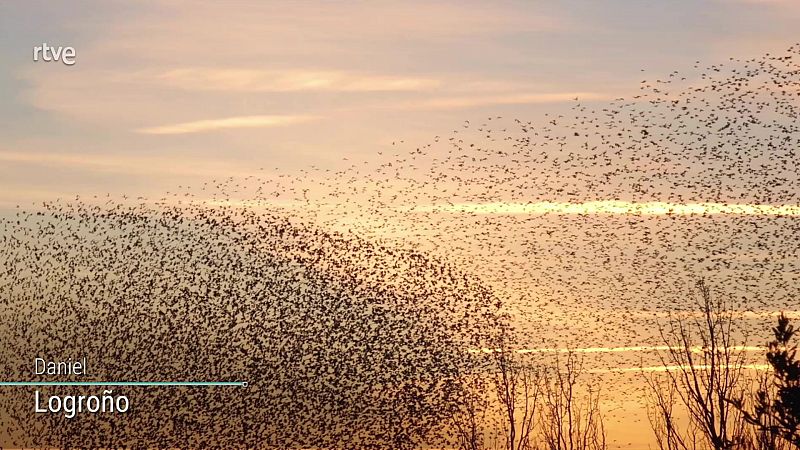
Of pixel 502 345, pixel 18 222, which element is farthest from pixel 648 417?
pixel 18 222

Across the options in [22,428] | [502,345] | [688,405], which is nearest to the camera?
[688,405]

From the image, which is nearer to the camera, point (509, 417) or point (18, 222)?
point (509, 417)

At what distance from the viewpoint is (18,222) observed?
148 ft

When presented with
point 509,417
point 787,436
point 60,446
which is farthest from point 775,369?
point 60,446

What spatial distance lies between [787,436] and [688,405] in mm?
4335

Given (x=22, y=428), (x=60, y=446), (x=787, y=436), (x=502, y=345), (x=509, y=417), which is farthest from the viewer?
(x=60, y=446)

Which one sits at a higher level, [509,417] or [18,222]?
[18,222]

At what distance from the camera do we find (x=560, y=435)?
124 feet

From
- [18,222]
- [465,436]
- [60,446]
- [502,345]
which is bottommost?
[60,446]

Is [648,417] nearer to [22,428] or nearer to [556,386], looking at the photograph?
[556,386]

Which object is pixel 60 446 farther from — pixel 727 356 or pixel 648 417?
pixel 727 356

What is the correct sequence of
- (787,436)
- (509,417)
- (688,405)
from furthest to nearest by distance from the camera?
(509,417) < (787,436) < (688,405)

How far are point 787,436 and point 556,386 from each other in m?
7.69

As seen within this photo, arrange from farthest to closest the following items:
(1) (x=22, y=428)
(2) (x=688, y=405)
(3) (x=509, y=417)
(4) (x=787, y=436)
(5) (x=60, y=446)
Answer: (5) (x=60, y=446)
(1) (x=22, y=428)
(3) (x=509, y=417)
(4) (x=787, y=436)
(2) (x=688, y=405)
